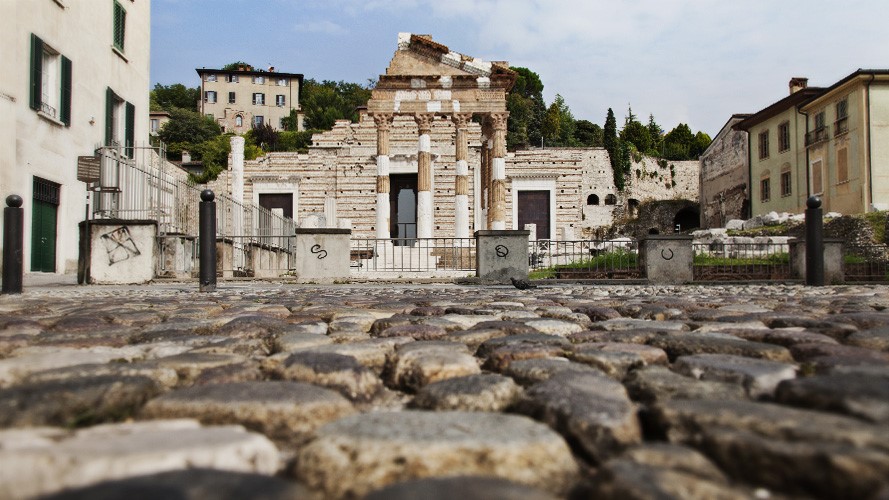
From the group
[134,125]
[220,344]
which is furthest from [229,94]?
[220,344]

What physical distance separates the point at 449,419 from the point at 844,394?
1083mm

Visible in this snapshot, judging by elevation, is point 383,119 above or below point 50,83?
above

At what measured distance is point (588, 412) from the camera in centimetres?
167

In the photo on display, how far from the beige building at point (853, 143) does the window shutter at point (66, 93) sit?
29.0 metres

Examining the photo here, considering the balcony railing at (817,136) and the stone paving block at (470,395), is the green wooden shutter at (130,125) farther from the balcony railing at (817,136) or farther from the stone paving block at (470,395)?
the balcony railing at (817,136)

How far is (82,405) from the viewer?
1725 millimetres

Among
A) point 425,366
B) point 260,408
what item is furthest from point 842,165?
point 260,408

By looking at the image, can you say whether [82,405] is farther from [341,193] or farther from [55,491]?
[341,193]

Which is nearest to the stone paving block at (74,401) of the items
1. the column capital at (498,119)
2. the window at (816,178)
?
the column capital at (498,119)

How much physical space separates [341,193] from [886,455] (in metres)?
33.0

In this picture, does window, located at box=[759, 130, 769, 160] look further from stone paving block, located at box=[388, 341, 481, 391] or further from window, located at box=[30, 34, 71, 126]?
stone paving block, located at box=[388, 341, 481, 391]

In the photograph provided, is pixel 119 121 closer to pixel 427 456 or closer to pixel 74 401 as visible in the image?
pixel 74 401

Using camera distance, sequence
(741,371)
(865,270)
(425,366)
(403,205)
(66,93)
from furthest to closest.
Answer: (403,205), (66,93), (865,270), (425,366), (741,371)

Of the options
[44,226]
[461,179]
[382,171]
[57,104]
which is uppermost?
[57,104]
